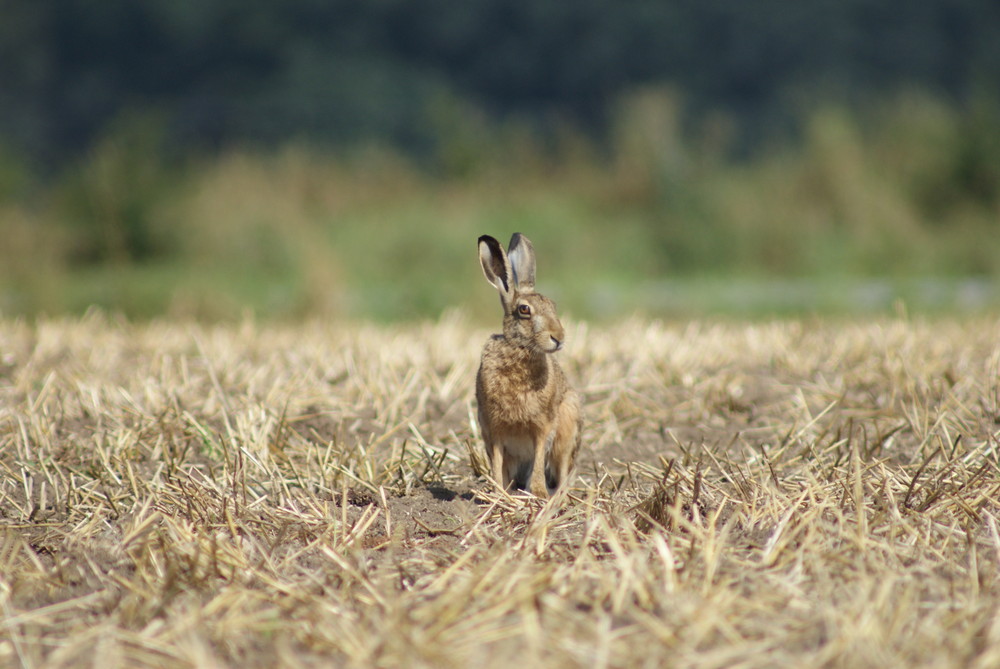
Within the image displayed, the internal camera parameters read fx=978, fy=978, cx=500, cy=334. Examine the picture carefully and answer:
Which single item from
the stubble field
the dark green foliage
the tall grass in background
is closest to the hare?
the stubble field

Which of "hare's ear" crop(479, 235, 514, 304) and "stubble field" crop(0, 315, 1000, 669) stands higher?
"hare's ear" crop(479, 235, 514, 304)

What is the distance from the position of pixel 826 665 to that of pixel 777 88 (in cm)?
2322

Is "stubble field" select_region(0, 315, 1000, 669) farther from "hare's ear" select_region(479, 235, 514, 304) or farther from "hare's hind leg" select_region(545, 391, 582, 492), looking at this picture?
"hare's ear" select_region(479, 235, 514, 304)

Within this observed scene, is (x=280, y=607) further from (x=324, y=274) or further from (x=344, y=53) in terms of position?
(x=344, y=53)

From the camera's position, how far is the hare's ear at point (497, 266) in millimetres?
2625

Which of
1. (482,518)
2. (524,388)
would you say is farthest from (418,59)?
(482,518)

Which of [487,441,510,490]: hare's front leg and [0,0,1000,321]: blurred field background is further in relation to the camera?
[0,0,1000,321]: blurred field background

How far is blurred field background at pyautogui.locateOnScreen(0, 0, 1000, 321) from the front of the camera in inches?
393

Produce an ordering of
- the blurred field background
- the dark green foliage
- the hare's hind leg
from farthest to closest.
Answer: the dark green foliage → the blurred field background → the hare's hind leg

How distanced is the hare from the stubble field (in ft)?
0.42

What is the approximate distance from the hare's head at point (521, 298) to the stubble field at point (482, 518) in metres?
0.38

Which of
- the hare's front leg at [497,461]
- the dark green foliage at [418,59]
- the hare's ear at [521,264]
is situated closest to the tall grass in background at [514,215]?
the hare's ear at [521,264]

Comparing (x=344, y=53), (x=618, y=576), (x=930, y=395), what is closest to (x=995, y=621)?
(x=618, y=576)

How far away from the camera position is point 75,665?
59.2 inches
